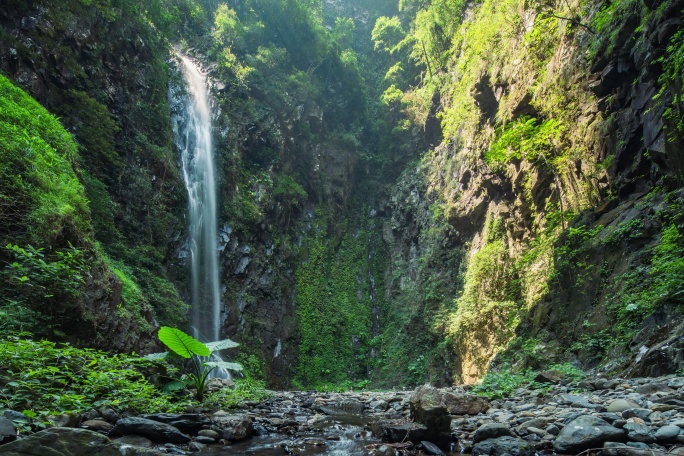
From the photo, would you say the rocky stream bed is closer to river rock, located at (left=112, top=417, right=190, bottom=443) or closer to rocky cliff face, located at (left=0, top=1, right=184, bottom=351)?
river rock, located at (left=112, top=417, right=190, bottom=443)

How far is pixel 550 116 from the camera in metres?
10.6

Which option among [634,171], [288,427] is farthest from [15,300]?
[634,171]

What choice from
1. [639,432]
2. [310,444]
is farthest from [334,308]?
[639,432]

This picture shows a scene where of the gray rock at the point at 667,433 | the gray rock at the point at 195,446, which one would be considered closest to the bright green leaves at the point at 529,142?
the gray rock at the point at 667,433

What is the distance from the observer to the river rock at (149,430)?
383cm

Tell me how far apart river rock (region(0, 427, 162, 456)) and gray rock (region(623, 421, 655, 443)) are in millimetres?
3764

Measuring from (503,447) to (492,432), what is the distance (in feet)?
1.18

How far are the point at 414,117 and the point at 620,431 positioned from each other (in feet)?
79.8

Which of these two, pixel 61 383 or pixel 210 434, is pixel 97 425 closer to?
pixel 61 383

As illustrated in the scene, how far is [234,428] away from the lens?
441 centimetres

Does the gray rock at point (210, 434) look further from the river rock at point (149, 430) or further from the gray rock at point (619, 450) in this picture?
the gray rock at point (619, 450)

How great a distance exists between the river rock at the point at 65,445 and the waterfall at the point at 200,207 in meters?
13.3

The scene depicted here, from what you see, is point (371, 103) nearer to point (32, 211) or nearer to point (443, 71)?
point (443, 71)

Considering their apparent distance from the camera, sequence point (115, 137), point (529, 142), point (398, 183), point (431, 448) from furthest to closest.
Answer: point (398, 183)
point (115, 137)
point (529, 142)
point (431, 448)
